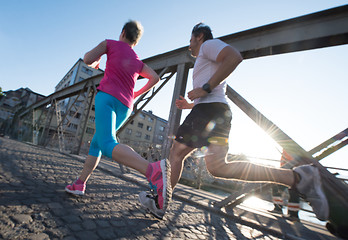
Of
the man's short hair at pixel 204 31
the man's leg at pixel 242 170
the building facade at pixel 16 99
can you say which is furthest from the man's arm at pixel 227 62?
the building facade at pixel 16 99

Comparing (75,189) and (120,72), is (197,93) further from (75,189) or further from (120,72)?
(75,189)

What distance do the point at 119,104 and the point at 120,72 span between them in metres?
0.36

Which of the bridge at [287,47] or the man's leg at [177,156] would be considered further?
the bridge at [287,47]

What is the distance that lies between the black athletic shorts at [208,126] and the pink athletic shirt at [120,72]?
30.0 inches

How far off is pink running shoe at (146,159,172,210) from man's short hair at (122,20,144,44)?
157 centimetres

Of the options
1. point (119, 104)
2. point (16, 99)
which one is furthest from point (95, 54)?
point (16, 99)

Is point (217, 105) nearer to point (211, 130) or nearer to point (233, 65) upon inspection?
point (211, 130)

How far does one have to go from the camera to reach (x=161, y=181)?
141 centimetres

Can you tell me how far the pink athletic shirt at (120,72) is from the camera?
190cm

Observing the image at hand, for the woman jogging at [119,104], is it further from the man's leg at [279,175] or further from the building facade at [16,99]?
the building facade at [16,99]

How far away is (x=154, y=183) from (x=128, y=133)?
153ft

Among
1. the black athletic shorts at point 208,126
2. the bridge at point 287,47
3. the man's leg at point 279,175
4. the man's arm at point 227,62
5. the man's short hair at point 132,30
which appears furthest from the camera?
the bridge at point 287,47

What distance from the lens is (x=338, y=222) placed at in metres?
1.29

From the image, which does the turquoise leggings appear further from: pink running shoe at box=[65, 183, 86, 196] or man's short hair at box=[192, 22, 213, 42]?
man's short hair at box=[192, 22, 213, 42]
